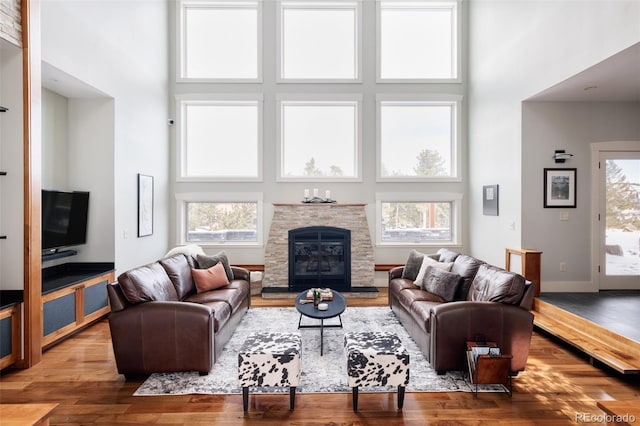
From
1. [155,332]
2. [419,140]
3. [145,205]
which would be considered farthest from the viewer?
[419,140]

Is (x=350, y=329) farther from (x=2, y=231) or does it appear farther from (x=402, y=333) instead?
(x=2, y=231)

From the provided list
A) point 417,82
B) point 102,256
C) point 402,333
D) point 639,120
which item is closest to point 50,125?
point 102,256

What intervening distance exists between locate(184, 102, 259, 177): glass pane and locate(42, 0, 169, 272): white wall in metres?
0.53

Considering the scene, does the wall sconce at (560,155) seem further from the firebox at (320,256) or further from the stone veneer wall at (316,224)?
the firebox at (320,256)

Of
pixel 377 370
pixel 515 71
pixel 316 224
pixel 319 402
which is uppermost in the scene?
pixel 515 71

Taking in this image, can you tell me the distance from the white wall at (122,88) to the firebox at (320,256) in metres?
2.43

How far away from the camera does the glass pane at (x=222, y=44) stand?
6.24 meters

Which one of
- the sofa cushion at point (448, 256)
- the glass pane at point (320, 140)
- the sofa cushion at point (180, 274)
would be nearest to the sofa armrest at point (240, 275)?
the sofa cushion at point (180, 274)

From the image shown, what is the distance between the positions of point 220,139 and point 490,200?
197 inches

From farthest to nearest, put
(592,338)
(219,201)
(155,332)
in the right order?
(219,201) → (592,338) → (155,332)

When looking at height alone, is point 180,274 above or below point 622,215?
below

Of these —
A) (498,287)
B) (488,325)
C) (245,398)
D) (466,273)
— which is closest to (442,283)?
(466,273)

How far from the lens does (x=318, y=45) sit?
6.27 meters

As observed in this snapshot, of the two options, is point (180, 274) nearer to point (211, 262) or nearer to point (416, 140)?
point (211, 262)
